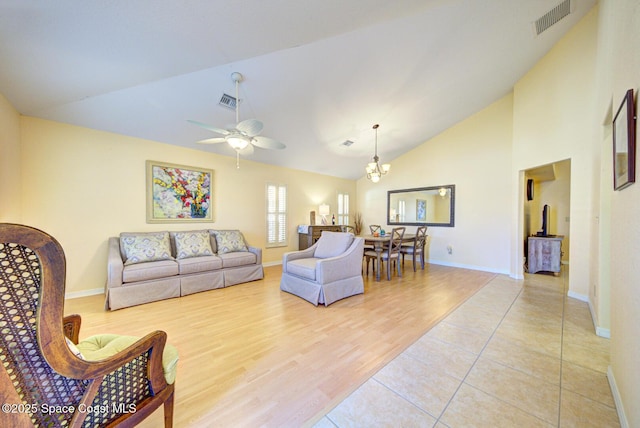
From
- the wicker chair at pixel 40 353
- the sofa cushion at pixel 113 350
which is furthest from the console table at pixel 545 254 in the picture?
the wicker chair at pixel 40 353

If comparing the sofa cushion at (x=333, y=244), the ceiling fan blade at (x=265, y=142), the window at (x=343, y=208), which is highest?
the ceiling fan blade at (x=265, y=142)

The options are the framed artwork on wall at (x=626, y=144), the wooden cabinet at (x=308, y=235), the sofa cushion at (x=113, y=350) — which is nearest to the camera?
the sofa cushion at (x=113, y=350)

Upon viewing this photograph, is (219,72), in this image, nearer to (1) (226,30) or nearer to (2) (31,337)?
(1) (226,30)

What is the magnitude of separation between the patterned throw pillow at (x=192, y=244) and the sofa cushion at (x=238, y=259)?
28 centimetres

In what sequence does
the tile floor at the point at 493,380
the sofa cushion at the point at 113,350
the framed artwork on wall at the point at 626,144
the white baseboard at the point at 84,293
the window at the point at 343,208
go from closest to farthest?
the sofa cushion at the point at 113,350 → the framed artwork on wall at the point at 626,144 → the tile floor at the point at 493,380 → the white baseboard at the point at 84,293 → the window at the point at 343,208

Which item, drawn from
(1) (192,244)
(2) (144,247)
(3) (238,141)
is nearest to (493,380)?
(3) (238,141)

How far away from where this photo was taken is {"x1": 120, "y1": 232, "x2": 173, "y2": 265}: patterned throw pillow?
341 centimetres

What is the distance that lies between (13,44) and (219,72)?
1.58 metres

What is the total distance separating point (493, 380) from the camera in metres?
1.72

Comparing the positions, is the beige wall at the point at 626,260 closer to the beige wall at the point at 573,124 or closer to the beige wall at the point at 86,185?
the beige wall at the point at 573,124

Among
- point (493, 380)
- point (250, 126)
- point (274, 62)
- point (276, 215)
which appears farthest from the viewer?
point (276, 215)

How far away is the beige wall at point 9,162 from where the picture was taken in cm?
257

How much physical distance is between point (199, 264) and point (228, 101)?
252 cm

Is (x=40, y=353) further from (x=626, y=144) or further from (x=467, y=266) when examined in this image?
(x=467, y=266)
